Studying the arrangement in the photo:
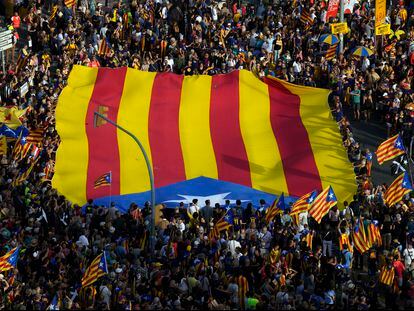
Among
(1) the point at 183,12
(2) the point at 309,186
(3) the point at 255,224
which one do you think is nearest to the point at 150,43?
(1) the point at 183,12

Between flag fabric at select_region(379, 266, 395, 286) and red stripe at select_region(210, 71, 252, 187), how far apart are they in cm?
797

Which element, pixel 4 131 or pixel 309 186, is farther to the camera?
pixel 4 131

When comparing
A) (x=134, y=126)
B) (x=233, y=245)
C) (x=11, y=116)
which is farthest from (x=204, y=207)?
(x=11, y=116)

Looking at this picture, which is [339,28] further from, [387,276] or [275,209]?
[387,276]

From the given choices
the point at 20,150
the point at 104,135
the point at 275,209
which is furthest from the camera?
the point at 104,135

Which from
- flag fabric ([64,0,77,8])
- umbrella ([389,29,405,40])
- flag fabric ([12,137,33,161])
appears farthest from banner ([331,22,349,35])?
flag fabric ([12,137,33,161])

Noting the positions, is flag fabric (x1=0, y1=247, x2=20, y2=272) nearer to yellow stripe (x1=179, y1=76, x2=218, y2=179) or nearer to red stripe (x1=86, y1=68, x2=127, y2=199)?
red stripe (x1=86, y1=68, x2=127, y2=199)

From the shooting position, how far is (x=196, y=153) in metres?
41.5

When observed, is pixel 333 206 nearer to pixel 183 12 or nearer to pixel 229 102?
pixel 229 102

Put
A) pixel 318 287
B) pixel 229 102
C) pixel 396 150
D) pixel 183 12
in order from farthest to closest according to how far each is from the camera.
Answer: pixel 183 12 < pixel 229 102 < pixel 396 150 < pixel 318 287

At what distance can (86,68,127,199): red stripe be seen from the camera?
131 ft

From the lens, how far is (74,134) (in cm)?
4256

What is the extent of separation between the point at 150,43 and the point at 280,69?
5449 millimetres

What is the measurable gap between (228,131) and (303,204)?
308 inches
